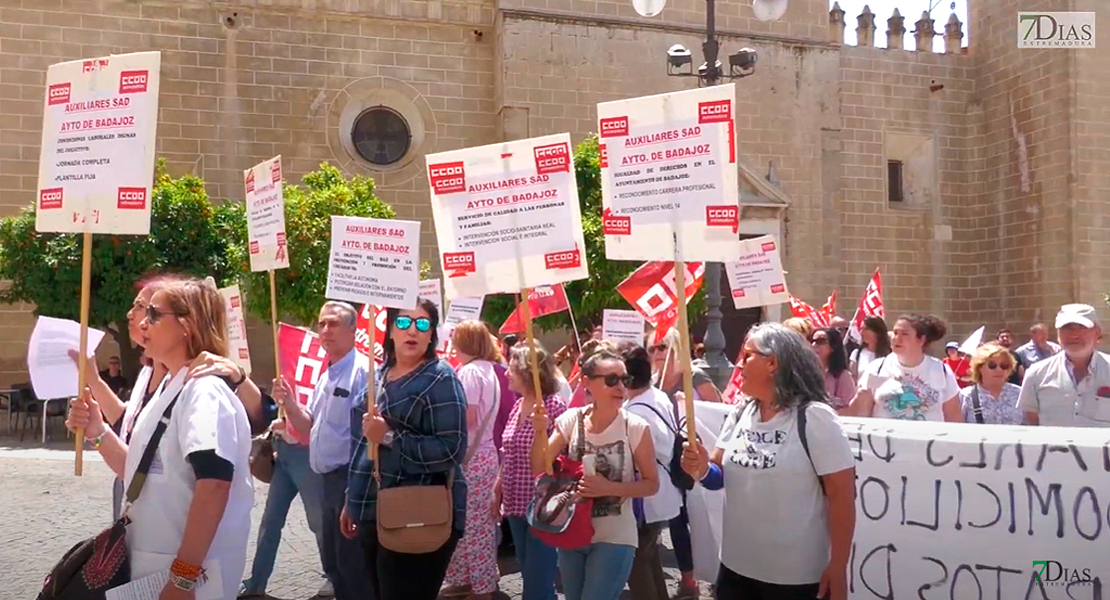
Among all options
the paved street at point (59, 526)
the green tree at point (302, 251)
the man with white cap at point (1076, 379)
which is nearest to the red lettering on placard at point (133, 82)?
the paved street at point (59, 526)

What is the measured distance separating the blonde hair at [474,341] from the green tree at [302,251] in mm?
8827

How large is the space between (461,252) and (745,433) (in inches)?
65.3

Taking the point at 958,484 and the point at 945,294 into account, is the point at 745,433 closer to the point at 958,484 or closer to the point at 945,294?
the point at 958,484

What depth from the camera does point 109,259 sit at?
1402 centimetres

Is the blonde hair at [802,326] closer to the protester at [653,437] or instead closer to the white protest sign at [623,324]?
the protester at [653,437]

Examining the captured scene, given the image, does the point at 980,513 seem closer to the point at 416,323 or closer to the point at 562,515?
the point at 562,515

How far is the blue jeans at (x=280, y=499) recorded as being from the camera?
5.95 m

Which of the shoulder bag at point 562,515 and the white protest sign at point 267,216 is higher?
the white protest sign at point 267,216

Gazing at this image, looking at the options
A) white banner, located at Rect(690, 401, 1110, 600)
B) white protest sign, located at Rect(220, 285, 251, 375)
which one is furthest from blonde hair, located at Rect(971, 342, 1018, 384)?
white protest sign, located at Rect(220, 285, 251, 375)

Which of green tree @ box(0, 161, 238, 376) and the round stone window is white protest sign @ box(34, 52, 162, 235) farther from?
the round stone window

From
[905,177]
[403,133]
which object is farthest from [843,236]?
[403,133]

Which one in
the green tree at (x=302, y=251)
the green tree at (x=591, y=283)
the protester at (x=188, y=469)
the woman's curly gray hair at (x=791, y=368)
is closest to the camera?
the protester at (x=188, y=469)

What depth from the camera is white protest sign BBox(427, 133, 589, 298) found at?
4.77 metres

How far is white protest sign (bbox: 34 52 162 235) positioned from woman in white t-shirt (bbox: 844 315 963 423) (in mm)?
4188
